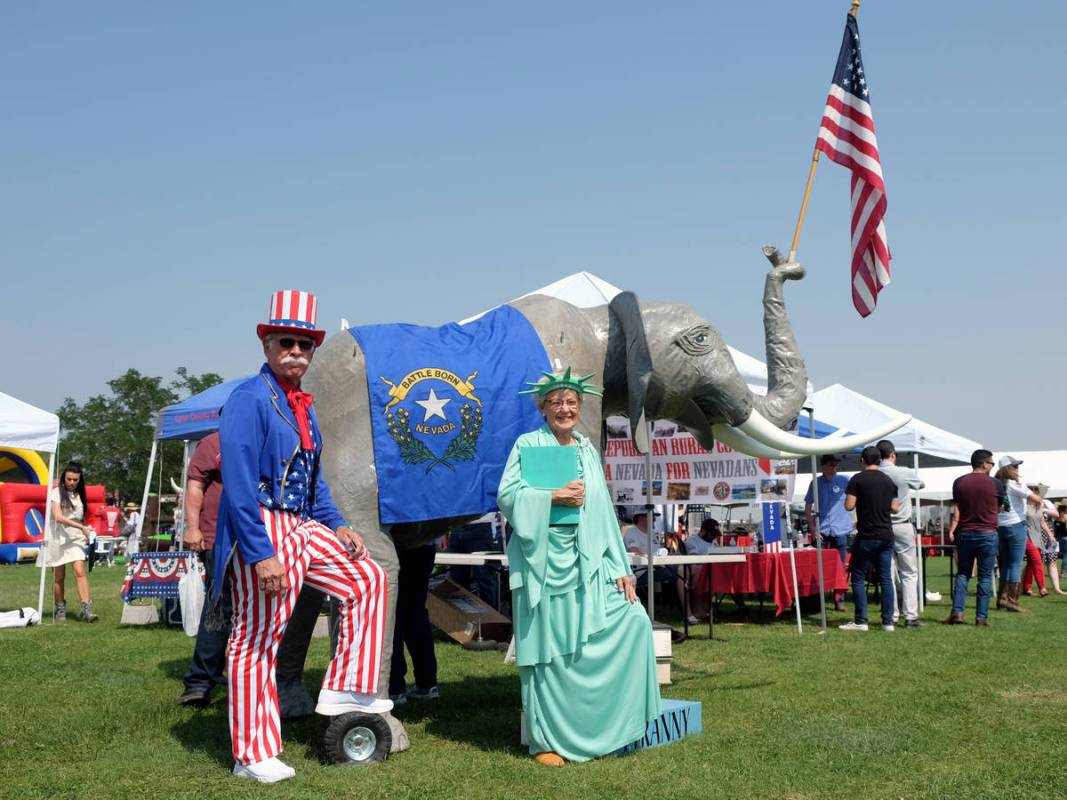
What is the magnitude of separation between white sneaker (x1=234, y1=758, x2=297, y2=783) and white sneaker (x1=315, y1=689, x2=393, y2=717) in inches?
10.9

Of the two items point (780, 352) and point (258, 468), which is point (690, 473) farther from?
point (258, 468)

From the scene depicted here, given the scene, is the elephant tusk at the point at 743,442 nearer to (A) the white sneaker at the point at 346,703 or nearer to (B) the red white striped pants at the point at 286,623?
(B) the red white striped pants at the point at 286,623

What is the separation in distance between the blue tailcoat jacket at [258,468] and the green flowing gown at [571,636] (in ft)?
3.14

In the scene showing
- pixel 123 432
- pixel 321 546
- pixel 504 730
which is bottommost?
pixel 504 730

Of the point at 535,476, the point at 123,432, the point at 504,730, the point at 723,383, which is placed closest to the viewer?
the point at 535,476

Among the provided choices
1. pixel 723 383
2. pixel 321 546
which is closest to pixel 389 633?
pixel 321 546

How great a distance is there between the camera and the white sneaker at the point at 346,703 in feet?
15.1

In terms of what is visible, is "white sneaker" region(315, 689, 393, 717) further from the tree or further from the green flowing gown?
the tree

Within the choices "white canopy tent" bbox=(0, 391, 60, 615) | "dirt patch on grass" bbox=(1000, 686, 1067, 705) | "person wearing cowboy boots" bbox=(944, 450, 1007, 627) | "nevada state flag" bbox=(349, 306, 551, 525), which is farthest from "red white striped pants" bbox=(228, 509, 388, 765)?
"person wearing cowboy boots" bbox=(944, 450, 1007, 627)

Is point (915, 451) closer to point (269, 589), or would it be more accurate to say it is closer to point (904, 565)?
point (904, 565)

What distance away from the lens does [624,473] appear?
36.8ft

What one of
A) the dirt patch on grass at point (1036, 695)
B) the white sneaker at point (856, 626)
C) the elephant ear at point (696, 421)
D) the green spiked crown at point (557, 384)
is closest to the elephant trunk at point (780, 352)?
the elephant ear at point (696, 421)

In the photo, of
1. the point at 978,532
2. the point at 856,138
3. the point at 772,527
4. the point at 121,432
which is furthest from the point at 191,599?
the point at 121,432

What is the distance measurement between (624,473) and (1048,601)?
6.70 metres
